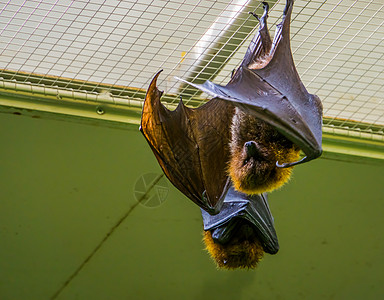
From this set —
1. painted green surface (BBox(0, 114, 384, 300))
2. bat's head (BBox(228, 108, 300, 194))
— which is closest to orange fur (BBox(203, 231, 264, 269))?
bat's head (BBox(228, 108, 300, 194))

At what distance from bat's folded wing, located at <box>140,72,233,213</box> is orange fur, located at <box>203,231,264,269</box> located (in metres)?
0.15

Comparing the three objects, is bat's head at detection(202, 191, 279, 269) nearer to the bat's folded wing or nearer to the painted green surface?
the bat's folded wing

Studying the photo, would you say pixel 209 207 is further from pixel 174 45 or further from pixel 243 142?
pixel 174 45

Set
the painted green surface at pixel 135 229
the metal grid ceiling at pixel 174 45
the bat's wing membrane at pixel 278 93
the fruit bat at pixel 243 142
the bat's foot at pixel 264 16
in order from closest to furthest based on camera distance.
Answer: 1. the bat's wing membrane at pixel 278 93
2. the fruit bat at pixel 243 142
3. the bat's foot at pixel 264 16
4. the metal grid ceiling at pixel 174 45
5. the painted green surface at pixel 135 229

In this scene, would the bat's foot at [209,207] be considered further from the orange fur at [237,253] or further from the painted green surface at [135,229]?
the painted green surface at [135,229]

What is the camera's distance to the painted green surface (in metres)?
2.62

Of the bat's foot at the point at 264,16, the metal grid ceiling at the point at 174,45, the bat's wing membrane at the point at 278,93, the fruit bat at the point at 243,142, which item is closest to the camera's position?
the bat's wing membrane at the point at 278,93

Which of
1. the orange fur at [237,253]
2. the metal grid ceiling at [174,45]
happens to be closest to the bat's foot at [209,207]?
the orange fur at [237,253]

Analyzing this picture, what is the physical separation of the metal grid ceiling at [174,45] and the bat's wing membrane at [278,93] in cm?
25

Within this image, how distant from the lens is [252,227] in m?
2.15

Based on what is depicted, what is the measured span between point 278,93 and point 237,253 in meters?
0.59

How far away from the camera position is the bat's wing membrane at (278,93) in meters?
1.67

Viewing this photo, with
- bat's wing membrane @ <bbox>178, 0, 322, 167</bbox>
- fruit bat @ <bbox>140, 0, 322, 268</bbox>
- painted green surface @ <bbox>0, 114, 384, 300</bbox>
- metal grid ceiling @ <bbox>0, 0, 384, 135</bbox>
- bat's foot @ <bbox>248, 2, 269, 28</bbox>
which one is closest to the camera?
bat's wing membrane @ <bbox>178, 0, 322, 167</bbox>

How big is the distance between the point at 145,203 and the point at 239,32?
902 millimetres
